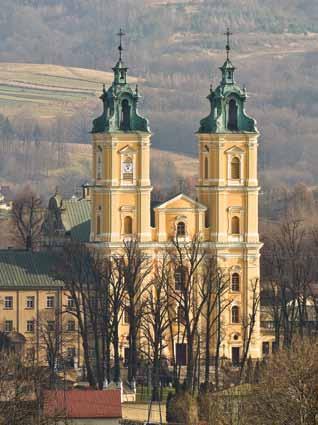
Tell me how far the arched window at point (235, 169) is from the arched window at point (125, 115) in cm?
380

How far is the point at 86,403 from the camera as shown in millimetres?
69000

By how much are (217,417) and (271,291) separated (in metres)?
33.1

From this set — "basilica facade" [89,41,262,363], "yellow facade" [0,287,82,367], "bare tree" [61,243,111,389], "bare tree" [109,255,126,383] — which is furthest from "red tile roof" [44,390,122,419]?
"basilica facade" [89,41,262,363]

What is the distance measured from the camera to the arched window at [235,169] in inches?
3634

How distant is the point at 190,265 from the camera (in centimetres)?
9019

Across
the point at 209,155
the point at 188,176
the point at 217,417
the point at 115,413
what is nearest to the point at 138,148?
the point at 209,155

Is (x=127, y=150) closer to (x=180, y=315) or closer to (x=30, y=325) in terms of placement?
(x=30, y=325)

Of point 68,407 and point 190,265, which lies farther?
point 190,265

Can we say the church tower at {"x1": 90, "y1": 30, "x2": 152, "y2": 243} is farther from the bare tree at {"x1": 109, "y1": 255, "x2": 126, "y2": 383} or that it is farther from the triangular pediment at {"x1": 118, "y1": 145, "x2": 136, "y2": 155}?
the bare tree at {"x1": 109, "y1": 255, "x2": 126, "y2": 383}

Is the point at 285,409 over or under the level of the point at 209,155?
under

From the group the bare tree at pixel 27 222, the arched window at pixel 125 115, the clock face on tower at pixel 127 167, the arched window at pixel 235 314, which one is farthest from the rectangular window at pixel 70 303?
the bare tree at pixel 27 222

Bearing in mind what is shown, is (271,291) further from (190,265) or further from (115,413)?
(115,413)

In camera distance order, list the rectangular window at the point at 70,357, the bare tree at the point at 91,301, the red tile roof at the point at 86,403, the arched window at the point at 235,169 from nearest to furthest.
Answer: the red tile roof at the point at 86,403
the bare tree at the point at 91,301
the rectangular window at the point at 70,357
the arched window at the point at 235,169

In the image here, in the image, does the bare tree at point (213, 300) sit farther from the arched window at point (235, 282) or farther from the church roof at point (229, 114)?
the church roof at point (229, 114)
